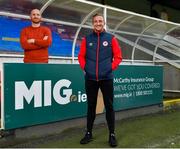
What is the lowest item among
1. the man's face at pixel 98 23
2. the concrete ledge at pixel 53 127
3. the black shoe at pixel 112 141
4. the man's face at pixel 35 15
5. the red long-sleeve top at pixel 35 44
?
the black shoe at pixel 112 141

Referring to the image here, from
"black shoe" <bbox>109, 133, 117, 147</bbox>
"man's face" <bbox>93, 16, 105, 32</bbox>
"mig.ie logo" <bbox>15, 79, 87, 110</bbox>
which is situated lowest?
"black shoe" <bbox>109, 133, 117, 147</bbox>

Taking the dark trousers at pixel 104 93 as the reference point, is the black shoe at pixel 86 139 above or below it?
below

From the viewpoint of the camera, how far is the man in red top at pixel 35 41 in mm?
6406

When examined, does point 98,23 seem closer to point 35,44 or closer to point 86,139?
point 35,44

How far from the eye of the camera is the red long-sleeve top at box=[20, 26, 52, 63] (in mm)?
6430

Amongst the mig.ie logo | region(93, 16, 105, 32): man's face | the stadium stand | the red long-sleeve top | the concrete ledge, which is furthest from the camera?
the stadium stand

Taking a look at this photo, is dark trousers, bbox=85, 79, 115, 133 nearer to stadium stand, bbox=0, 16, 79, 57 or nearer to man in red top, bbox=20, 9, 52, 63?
man in red top, bbox=20, 9, 52, 63

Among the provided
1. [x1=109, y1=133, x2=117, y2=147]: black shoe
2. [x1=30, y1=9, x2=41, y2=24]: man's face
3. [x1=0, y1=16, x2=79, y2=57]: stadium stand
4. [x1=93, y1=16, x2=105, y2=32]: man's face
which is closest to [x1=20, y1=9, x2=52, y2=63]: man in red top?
[x1=30, y1=9, x2=41, y2=24]: man's face

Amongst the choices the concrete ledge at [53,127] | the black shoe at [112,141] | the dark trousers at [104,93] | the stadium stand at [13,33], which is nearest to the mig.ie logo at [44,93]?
the concrete ledge at [53,127]

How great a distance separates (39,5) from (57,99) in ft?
6.01

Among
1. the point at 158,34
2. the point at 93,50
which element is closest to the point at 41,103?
the point at 93,50

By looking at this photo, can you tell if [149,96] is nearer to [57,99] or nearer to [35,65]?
[57,99]

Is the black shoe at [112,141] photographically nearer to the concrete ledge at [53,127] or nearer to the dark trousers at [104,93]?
the dark trousers at [104,93]

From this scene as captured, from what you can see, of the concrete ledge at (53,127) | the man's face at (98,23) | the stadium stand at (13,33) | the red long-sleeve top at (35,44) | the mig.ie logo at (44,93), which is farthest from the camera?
the stadium stand at (13,33)
